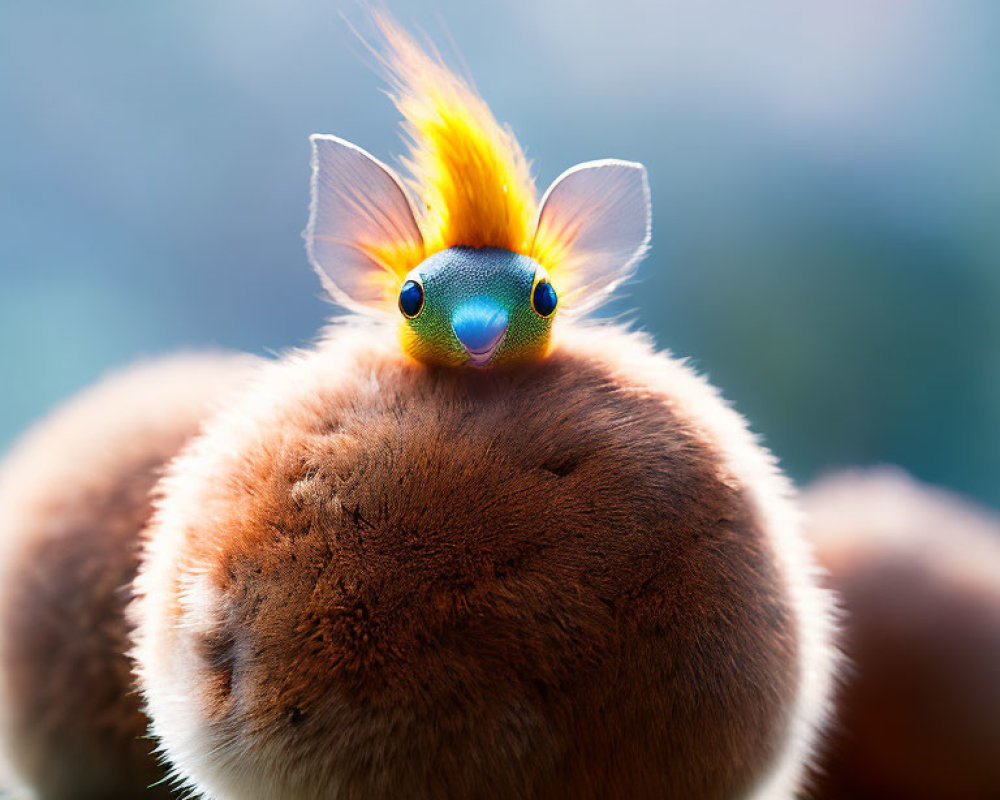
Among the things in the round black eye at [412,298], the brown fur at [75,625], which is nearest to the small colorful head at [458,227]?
the round black eye at [412,298]

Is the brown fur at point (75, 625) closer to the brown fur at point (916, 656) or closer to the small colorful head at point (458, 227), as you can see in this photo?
the small colorful head at point (458, 227)

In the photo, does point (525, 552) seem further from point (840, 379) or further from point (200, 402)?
point (840, 379)

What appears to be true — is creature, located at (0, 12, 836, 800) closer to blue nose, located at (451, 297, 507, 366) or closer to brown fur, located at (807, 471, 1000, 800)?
blue nose, located at (451, 297, 507, 366)

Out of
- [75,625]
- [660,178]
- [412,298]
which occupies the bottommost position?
[75,625]

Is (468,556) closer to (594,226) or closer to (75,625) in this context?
(594,226)

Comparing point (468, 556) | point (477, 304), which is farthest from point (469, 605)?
point (477, 304)

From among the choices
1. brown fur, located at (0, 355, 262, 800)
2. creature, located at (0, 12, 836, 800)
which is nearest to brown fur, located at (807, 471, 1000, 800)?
creature, located at (0, 12, 836, 800)
